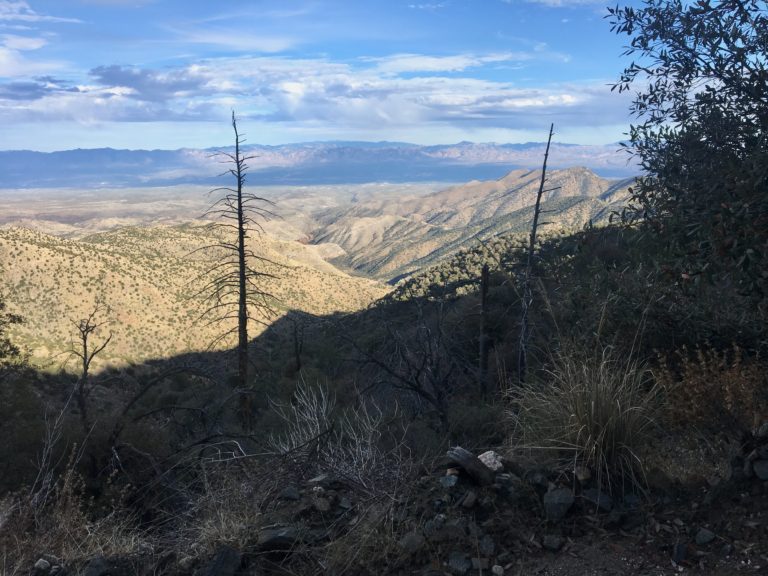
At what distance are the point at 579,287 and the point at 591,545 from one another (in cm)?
416

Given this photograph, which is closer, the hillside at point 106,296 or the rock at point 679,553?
the rock at point 679,553

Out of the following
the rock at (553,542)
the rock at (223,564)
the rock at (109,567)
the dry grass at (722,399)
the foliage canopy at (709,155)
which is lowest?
the rock at (109,567)

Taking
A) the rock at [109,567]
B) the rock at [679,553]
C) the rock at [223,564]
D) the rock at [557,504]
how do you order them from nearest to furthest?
the rock at [679,553] → the rock at [223,564] → the rock at [557,504] → the rock at [109,567]

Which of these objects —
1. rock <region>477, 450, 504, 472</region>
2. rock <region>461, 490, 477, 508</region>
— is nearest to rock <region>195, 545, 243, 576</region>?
rock <region>461, 490, 477, 508</region>

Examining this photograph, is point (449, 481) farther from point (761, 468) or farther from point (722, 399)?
point (722, 399)

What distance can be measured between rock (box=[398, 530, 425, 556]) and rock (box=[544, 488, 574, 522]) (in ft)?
2.58

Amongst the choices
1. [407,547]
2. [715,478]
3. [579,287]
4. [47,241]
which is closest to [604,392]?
[715,478]

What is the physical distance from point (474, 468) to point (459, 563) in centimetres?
65

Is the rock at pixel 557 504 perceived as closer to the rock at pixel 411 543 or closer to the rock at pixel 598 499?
the rock at pixel 598 499

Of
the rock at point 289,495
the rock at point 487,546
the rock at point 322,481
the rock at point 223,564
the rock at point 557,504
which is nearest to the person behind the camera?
the rock at point 487,546

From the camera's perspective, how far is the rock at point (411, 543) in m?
3.18

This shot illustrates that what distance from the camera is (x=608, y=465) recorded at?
359cm

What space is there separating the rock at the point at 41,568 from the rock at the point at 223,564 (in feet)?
3.96

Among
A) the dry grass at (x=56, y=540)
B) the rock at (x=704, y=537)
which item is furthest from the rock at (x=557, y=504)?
the dry grass at (x=56, y=540)
